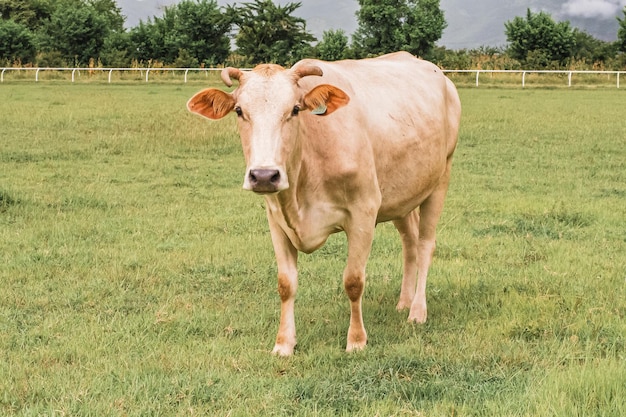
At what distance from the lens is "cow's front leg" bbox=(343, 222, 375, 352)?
16.7 feet

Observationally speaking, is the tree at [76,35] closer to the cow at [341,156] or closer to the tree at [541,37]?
the tree at [541,37]

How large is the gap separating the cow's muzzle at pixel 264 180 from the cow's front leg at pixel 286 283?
1055 mm

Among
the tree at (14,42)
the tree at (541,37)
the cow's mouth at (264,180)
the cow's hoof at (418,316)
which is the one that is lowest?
the cow's hoof at (418,316)

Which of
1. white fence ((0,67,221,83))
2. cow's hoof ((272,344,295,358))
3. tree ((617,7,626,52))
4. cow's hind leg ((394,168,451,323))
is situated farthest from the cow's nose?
tree ((617,7,626,52))

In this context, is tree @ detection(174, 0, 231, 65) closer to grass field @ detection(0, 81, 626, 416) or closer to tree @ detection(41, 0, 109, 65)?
tree @ detection(41, 0, 109, 65)

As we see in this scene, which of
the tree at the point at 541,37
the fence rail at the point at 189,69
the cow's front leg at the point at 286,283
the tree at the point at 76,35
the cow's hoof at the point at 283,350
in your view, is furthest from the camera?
the tree at the point at 76,35

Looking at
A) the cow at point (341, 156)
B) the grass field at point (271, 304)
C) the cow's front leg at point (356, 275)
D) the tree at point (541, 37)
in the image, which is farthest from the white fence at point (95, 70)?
the cow's front leg at point (356, 275)

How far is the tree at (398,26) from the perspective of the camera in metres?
51.1

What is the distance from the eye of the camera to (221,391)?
421 centimetres

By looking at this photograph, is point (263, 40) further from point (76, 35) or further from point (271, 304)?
point (271, 304)

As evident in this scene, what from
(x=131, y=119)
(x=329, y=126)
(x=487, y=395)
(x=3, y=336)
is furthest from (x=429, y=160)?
(x=131, y=119)

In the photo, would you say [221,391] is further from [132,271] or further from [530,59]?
[530,59]

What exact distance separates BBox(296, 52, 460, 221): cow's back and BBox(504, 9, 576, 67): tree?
42.6 metres

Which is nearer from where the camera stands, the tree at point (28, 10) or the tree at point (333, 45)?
the tree at point (333, 45)
